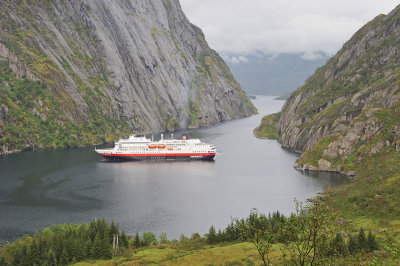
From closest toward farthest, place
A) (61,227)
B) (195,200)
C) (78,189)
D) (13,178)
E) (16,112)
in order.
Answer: (61,227), (195,200), (78,189), (13,178), (16,112)

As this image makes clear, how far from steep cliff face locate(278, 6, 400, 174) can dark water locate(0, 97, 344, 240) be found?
11.7 meters

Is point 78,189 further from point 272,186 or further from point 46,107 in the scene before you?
point 46,107

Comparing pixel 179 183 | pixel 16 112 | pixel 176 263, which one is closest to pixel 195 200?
pixel 179 183

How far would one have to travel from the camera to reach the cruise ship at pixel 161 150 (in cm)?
16112

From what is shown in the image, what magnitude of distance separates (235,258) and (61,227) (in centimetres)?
3249

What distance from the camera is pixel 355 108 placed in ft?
474

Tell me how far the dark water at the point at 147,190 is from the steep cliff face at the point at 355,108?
38.4 feet

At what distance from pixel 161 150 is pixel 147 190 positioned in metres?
55.4

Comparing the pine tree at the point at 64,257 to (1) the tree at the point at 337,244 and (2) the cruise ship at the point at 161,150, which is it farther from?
(2) the cruise ship at the point at 161,150

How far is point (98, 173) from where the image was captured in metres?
131

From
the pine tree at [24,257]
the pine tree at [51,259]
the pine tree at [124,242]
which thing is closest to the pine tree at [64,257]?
the pine tree at [51,259]

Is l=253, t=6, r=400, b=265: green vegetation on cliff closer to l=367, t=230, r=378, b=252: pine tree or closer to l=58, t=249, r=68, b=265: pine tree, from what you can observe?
l=367, t=230, r=378, b=252: pine tree

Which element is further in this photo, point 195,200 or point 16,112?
point 16,112

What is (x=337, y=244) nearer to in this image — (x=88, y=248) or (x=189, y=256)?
(x=189, y=256)
